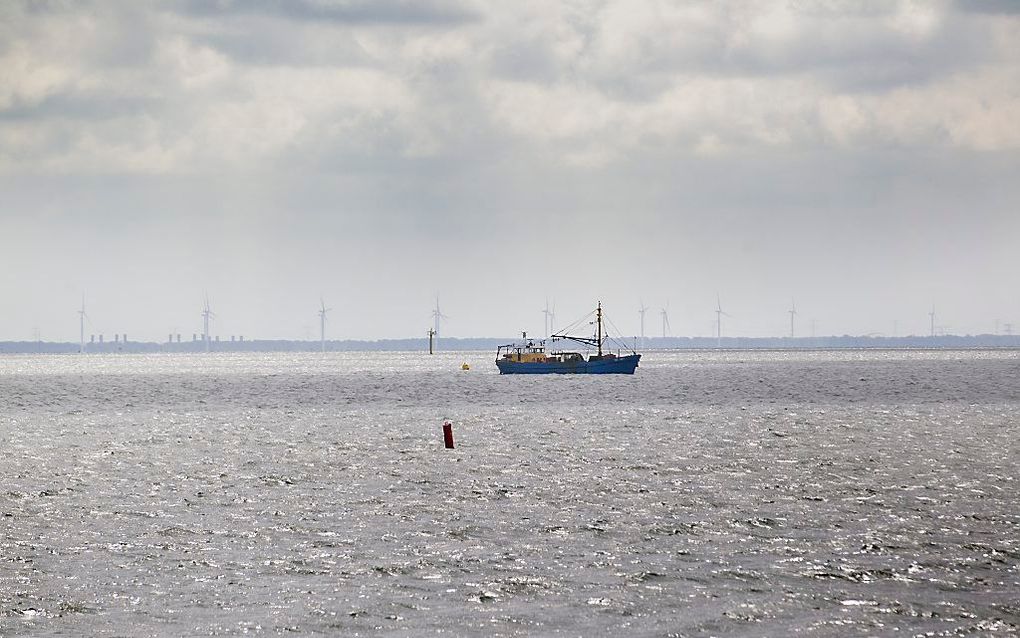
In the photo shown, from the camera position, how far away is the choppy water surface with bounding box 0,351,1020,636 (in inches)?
1017

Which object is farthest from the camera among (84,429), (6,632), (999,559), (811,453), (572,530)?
(84,429)

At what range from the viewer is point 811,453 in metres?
67.1

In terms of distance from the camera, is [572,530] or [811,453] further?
[811,453]

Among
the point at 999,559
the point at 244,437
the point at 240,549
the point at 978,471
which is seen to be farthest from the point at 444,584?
the point at 244,437

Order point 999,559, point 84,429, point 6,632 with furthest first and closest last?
point 84,429, point 999,559, point 6,632

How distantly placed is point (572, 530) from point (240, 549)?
9.58 meters

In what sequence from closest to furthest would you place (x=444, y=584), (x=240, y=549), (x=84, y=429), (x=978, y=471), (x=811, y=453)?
(x=444, y=584), (x=240, y=549), (x=978, y=471), (x=811, y=453), (x=84, y=429)

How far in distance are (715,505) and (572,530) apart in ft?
26.1

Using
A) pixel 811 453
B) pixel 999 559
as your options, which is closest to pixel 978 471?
pixel 811 453

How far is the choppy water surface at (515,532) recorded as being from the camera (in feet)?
84.7

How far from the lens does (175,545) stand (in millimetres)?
34938

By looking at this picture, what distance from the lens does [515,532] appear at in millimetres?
37500

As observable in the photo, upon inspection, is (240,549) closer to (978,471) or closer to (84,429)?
(978,471)

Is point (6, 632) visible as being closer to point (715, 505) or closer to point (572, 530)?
point (572, 530)
